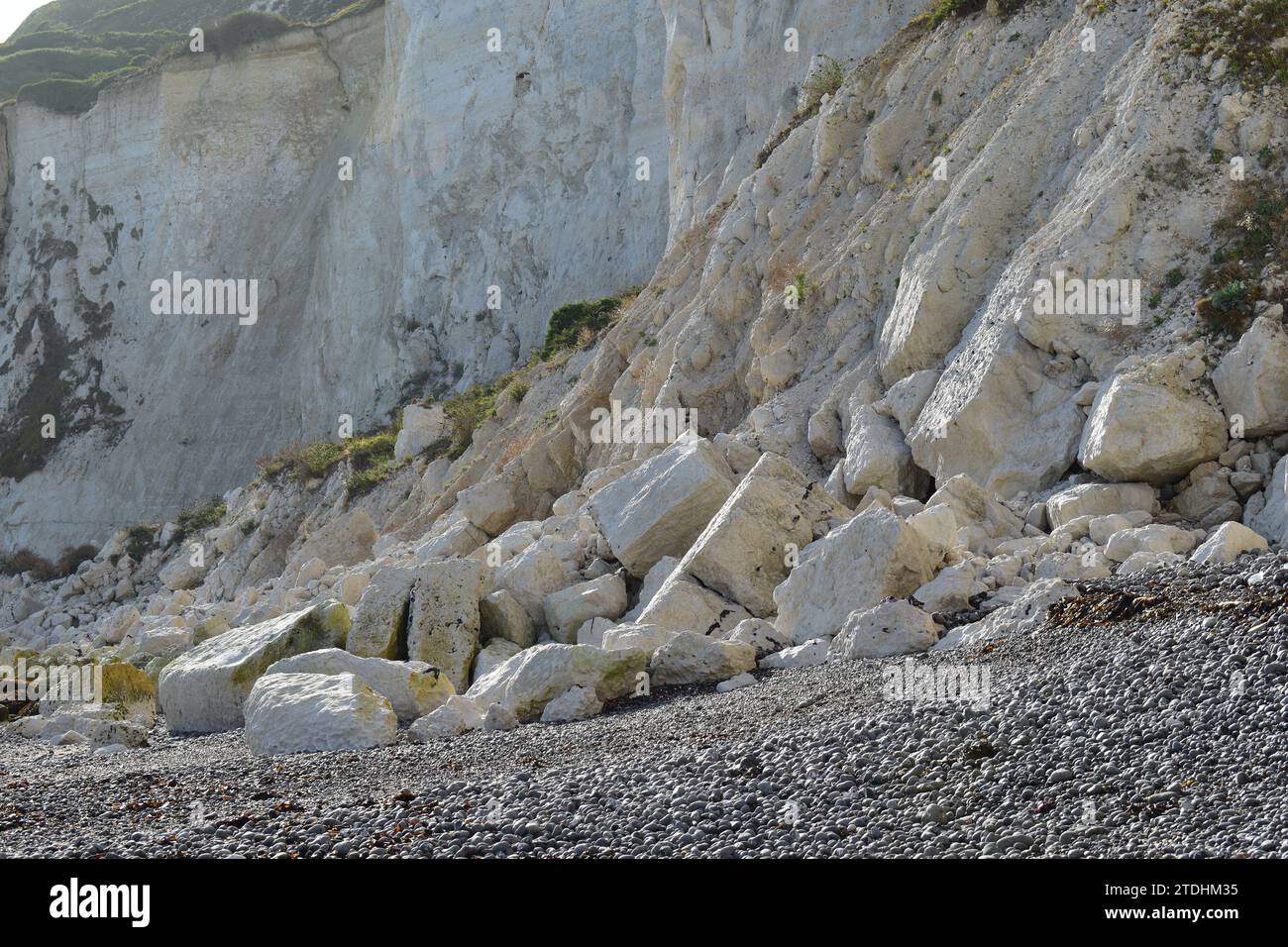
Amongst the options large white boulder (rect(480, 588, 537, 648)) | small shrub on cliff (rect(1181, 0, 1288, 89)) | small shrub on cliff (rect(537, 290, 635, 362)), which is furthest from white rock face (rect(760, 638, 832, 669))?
small shrub on cliff (rect(537, 290, 635, 362))

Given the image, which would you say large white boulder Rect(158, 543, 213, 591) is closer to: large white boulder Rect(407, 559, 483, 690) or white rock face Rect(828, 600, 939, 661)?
large white boulder Rect(407, 559, 483, 690)

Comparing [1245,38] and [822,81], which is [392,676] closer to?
[1245,38]

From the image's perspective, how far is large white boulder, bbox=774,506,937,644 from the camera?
10367mm

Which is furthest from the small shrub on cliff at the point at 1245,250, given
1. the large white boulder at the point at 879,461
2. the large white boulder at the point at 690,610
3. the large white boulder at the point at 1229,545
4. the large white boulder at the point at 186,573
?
the large white boulder at the point at 186,573

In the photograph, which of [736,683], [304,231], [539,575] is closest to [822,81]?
[539,575]

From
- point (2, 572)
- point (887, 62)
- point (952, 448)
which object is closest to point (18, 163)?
point (2, 572)

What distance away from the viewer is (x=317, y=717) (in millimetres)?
9578

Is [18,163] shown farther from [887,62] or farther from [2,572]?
[887,62]

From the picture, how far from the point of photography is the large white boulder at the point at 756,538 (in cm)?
1145

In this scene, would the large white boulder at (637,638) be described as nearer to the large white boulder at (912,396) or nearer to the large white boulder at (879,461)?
the large white boulder at (879,461)

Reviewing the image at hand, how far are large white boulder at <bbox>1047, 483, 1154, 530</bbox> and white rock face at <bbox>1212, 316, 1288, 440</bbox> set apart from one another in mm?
967

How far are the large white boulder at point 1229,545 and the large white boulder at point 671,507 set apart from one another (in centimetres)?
454

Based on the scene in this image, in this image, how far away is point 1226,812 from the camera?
17.1 ft

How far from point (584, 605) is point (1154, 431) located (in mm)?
5295
